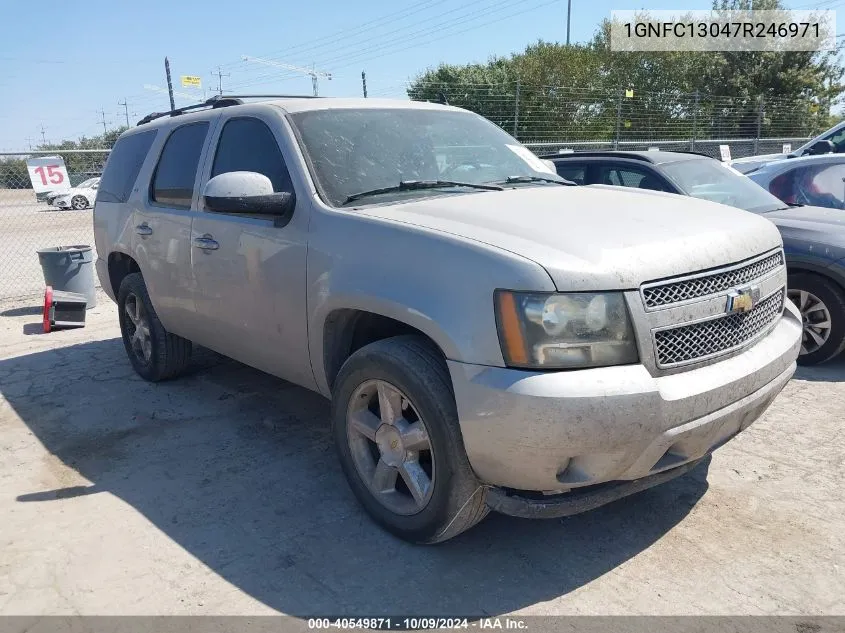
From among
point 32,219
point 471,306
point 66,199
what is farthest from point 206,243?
point 66,199

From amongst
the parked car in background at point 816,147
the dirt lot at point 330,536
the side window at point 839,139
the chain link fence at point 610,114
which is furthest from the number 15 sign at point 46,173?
the side window at point 839,139

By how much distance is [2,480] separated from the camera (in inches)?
156

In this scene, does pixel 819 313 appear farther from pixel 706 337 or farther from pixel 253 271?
pixel 253 271

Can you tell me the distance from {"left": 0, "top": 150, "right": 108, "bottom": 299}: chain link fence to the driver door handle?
641 cm

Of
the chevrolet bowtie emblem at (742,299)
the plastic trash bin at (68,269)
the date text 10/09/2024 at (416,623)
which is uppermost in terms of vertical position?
the chevrolet bowtie emblem at (742,299)

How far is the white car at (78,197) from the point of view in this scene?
89.9 feet

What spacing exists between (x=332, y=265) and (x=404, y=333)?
46 cm

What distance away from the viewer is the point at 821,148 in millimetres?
10562

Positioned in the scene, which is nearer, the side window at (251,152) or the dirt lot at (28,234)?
the side window at (251,152)

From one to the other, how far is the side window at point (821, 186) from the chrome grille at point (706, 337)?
4389mm

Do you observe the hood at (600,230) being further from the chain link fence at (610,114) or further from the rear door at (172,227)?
the chain link fence at (610,114)

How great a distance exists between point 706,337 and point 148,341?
13.7 ft

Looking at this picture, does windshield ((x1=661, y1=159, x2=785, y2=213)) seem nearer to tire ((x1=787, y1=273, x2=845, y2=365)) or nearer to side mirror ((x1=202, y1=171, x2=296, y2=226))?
tire ((x1=787, y1=273, x2=845, y2=365))

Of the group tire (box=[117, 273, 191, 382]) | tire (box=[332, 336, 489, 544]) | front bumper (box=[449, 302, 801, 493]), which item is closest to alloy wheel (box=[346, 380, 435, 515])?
tire (box=[332, 336, 489, 544])
